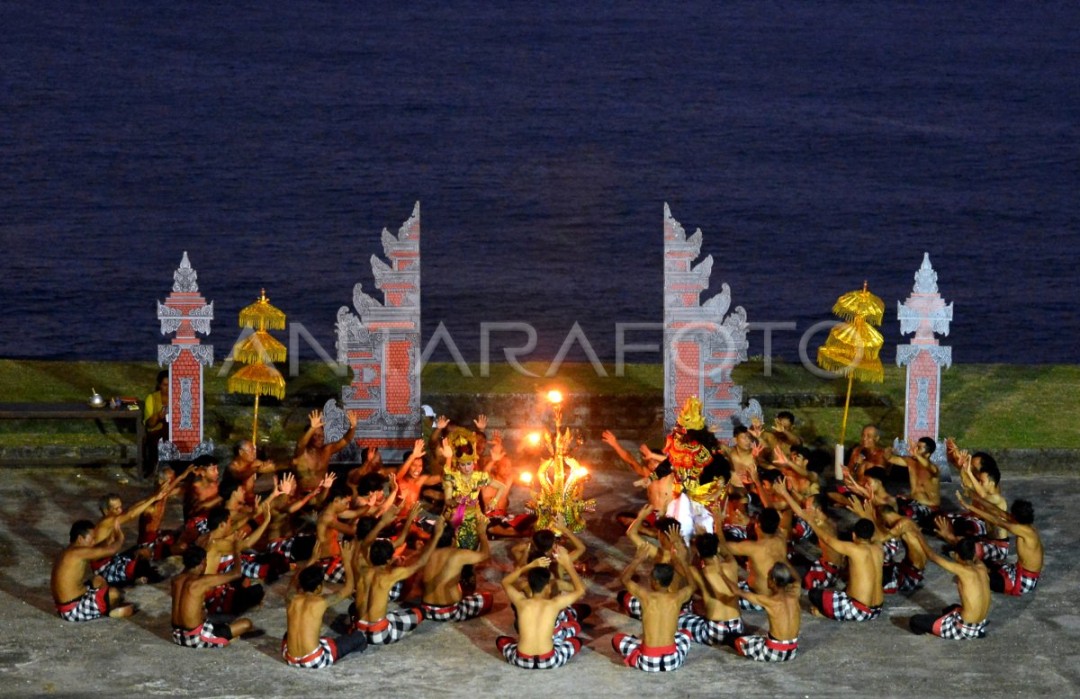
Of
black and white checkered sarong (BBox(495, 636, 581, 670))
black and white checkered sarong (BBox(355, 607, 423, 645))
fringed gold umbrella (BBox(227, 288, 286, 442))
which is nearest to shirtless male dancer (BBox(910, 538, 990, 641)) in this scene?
black and white checkered sarong (BBox(495, 636, 581, 670))

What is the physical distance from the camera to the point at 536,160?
4338 centimetres

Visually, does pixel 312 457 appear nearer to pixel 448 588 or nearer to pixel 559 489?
pixel 559 489

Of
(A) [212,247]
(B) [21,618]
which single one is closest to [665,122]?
(A) [212,247]

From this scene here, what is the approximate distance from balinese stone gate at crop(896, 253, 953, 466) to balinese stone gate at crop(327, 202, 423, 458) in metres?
5.52

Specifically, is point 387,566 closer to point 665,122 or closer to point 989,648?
point 989,648

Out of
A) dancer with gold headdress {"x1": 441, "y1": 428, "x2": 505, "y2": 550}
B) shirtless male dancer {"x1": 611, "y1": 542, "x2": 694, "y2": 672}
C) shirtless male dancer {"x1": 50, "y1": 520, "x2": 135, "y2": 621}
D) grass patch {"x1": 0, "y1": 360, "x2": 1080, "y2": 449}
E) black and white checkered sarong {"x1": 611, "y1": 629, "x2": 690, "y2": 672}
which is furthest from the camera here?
grass patch {"x1": 0, "y1": 360, "x2": 1080, "y2": 449}

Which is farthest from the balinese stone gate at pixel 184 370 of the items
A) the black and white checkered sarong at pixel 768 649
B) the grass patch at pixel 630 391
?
the black and white checkered sarong at pixel 768 649

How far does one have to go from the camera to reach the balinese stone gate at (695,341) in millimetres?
21781

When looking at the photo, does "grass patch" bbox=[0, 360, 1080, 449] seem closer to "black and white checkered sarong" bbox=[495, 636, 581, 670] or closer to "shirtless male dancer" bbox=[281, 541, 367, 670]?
"shirtless male dancer" bbox=[281, 541, 367, 670]

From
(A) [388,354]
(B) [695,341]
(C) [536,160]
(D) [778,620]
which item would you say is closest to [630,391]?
(B) [695,341]

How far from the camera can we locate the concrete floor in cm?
1562

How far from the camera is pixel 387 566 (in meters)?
16.6

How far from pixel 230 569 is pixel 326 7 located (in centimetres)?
4200

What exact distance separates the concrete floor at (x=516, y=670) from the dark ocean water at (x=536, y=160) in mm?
14403
